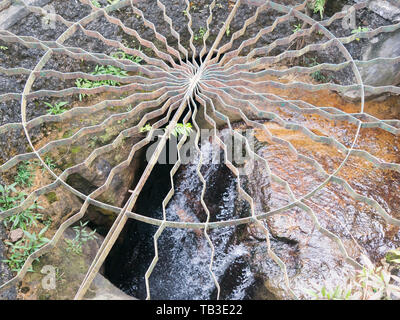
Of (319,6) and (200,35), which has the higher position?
(319,6)

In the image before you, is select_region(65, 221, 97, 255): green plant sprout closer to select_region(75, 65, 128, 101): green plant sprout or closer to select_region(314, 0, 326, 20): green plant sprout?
select_region(75, 65, 128, 101): green plant sprout

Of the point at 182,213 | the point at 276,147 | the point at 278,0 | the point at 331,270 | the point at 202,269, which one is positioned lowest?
the point at 202,269

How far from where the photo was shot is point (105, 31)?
5.26 meters

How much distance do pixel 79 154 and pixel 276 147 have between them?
265cm

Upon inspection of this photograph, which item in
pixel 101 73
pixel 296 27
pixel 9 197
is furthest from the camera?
pixel 296 27

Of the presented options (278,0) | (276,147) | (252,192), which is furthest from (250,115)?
(278,0)

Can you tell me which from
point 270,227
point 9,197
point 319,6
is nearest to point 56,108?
point 9,197

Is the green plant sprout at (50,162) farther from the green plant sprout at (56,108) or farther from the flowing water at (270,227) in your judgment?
the flowing water at (270,227)

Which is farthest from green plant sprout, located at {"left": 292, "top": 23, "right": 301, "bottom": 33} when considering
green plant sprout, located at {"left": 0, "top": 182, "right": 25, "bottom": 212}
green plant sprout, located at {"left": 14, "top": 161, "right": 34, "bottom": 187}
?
green plant sprout, located at {"left": 0, "top": 182, "right": 25, "bottom": 212}

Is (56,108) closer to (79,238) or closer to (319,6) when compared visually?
(79,238)

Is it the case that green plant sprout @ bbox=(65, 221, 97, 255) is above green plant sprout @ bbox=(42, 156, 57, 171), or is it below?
below

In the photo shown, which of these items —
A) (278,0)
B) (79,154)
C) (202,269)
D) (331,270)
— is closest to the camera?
(331,270)
